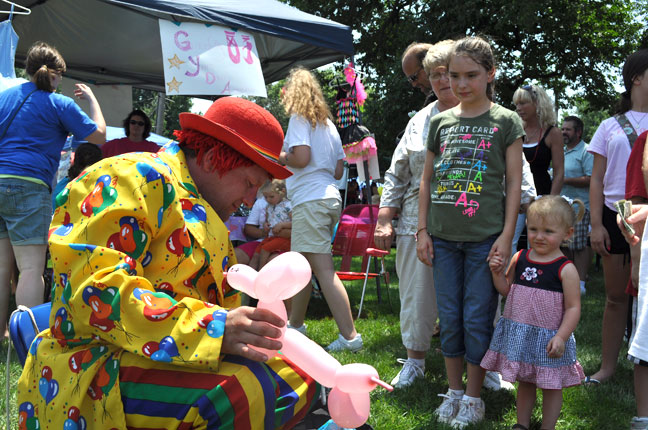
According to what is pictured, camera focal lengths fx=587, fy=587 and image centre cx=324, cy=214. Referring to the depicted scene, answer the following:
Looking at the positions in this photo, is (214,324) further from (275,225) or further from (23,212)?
(275,225)

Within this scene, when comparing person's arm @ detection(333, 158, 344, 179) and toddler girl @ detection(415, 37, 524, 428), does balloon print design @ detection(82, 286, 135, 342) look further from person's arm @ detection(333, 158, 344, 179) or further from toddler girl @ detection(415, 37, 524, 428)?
person's arm @ detection(333, 158, 344, 179)

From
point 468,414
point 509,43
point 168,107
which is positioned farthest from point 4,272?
point 168,107

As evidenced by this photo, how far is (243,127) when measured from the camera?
1650 millimetres

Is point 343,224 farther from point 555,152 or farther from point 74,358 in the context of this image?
point 74,358

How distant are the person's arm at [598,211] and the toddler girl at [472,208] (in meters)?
0.75

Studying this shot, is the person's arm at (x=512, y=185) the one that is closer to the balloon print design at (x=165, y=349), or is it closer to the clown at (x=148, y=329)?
the clown at (x=148, y=329)

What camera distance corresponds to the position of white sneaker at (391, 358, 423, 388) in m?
3.30

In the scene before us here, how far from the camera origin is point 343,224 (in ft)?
20.0

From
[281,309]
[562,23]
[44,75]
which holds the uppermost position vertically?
[562,23]

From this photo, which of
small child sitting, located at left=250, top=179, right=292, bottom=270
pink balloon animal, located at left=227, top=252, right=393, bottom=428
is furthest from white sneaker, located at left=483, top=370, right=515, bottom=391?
small child sitting, located at left=250, top=179, right=292, bottom=270

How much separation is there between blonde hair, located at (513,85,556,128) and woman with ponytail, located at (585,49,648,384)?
3.99 ft

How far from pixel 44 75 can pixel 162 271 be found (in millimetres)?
2855

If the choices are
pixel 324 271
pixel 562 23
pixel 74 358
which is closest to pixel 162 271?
pixel 74 358

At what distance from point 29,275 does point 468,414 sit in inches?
108
